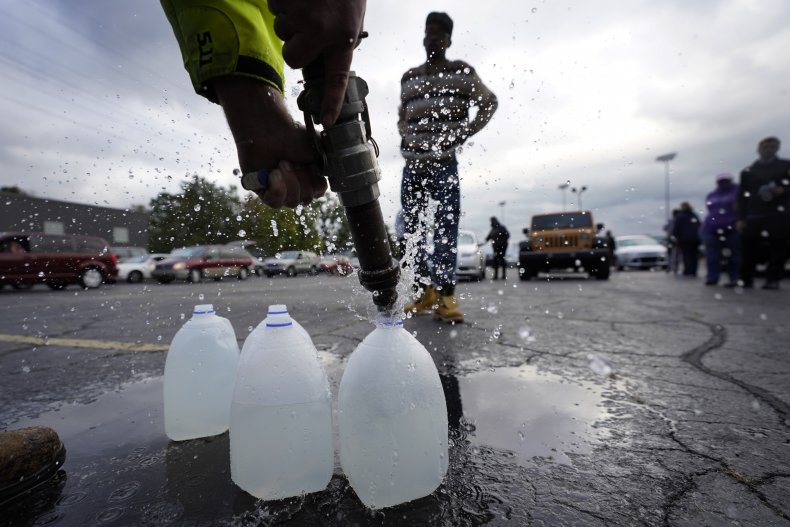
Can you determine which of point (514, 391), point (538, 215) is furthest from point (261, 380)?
point (538, 215)

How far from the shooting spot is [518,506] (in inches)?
39.2

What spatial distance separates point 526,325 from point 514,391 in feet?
5.83

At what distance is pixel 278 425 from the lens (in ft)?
3.61

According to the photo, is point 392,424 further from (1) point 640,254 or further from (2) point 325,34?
(1) point 640,254

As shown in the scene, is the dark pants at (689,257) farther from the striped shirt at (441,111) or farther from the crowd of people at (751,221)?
the striped shirt at (441,111)

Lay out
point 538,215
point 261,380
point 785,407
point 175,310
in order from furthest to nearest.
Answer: point 538,215
point 175,310
point 785,407
point 261,380

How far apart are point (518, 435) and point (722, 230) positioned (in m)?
7.99

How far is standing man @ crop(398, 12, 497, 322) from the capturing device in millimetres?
3205

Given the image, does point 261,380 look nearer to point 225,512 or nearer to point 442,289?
point 225,512

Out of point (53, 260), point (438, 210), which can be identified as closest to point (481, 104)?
point (438, 210)

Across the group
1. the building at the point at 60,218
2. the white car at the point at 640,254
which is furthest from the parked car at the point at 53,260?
the white car at the point at 640,254

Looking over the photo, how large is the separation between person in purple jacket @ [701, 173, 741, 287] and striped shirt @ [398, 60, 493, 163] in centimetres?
608

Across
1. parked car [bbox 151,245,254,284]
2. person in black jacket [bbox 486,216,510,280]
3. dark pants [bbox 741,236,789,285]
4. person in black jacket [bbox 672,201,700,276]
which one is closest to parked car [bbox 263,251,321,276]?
parked car [bbox 151,245,254,284]

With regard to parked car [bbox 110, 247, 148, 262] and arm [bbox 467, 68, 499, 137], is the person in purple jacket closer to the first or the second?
arm [bbox 467, 68, 499, 137]
